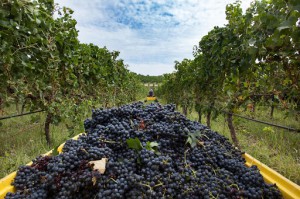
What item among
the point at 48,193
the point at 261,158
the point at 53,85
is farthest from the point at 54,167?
the point at 261,158

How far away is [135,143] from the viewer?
4.75 feet

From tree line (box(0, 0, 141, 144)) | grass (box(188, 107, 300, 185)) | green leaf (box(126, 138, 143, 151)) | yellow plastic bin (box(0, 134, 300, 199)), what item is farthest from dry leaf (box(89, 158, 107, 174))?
grass (box(188, 107, 300, 185))

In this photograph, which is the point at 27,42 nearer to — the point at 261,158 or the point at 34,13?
the point at 34,13

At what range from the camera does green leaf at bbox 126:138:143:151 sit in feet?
4.73

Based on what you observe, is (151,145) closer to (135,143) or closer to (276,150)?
(135,143)

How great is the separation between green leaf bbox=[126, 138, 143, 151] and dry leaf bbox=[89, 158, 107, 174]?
19 cm

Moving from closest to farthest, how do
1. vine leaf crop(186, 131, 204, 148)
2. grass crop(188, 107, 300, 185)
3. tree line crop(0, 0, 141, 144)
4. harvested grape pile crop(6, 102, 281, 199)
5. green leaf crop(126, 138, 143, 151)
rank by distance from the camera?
harvested grape pile crop(6, 102, 281, 199)
green leaf crop(126, 138, 143, 151)
vine leaf crop(186, 131, 204, 148)
tree line crop(0, 0, 141, 144)
grass crop(188, 107, 300, 185)

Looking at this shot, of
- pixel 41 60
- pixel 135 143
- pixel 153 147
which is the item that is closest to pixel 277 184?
pixel 153 147

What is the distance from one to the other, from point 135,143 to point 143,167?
17 centimetres

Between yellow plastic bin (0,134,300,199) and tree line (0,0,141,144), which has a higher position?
tree line (0,0,141,144)

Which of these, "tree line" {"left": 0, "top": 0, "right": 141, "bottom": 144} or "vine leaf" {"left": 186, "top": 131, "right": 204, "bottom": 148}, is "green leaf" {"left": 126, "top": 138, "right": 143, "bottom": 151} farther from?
"tree line" {"left": 0, "top": 0, "right": 141, "bottom": 144}

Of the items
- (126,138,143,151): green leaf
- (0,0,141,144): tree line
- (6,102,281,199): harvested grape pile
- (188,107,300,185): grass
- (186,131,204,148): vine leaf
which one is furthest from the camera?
(188,107,300,185): grass

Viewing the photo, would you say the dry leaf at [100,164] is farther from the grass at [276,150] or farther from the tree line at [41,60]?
the grass at [276,150]

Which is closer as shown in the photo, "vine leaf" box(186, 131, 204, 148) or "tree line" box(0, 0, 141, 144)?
"vine leaf" box(186, 131, 204, 148)
